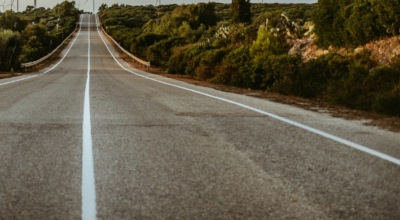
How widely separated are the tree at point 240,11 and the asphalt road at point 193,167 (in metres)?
30.0

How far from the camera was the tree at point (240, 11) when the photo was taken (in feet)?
122

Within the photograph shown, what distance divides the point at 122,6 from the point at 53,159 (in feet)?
581

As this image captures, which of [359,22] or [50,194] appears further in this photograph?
[359,22]

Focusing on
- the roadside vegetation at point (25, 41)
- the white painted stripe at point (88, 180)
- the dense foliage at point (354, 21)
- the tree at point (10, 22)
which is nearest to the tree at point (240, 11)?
the dense foliage at point (354, 21)

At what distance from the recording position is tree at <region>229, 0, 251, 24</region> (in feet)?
122

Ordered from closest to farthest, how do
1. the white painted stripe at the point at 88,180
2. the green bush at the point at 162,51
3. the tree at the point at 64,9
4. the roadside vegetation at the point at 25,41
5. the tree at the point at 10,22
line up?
the white painted stripe at the point at 88,180 < the roadside vegetation at the point at 25,41 < the green bush at the point at 162,51 < the tree at the point at 10,22 < the tree at the point at 64,9

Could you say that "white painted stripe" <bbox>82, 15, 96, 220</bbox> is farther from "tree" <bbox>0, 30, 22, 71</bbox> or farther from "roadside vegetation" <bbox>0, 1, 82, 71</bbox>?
"roadside vegetation" <bbox>0, 1, 82, 71</bbox>

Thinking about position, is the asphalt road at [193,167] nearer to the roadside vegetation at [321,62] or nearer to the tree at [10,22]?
the roadside vegetation at [321,62]

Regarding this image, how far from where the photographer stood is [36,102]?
10672 millimetres

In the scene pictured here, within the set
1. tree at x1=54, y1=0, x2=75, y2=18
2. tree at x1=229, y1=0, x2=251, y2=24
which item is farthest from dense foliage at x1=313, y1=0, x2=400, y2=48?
tree at x1=54, y1=0, x2=75, y2=18

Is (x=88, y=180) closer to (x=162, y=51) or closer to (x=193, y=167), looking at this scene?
(x=193, y=167)

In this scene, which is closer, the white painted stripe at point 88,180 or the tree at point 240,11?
the white painted stripe at point 88,180

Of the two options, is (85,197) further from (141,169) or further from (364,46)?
(364,46)

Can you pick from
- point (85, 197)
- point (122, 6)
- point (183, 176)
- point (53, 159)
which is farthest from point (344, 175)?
point (122, 6)
